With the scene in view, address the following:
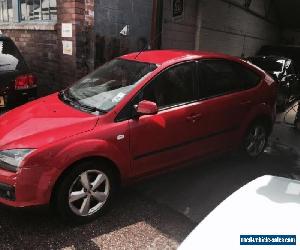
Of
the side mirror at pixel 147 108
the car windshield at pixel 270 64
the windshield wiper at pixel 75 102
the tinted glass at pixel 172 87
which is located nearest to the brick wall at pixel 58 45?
the windshield wiper at pixel 75 102

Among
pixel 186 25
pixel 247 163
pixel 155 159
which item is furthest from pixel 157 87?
pixel 186 25

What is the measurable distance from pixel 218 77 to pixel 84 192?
7.56ft

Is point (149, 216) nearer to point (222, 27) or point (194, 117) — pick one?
point (194, 117)

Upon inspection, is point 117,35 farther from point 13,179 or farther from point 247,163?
point 13,179

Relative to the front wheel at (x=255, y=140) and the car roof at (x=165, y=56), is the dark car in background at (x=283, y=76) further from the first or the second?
the car roof at (x=165, y=56)

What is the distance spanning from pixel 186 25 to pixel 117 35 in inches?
118

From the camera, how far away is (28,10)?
371 inches

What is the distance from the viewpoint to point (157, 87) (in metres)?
4.22

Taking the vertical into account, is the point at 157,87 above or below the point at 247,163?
above

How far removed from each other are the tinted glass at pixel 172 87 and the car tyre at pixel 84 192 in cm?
93

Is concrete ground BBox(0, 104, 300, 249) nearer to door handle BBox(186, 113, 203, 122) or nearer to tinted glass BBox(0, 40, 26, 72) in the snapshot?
door handle BBox(186, 113, 203, 122)

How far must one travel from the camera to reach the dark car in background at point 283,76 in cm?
1037

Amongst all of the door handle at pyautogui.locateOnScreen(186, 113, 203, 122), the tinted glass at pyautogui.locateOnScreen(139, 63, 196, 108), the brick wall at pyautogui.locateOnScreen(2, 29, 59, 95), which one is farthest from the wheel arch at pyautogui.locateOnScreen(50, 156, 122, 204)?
the brick wall at pyautogui.locateOnScreen(2, 29, 59, 95)

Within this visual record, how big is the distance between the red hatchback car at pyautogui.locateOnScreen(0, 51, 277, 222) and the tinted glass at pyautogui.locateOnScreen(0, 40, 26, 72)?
127 centimetres
